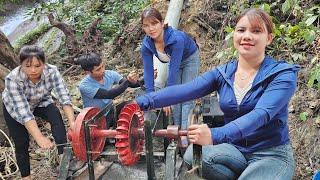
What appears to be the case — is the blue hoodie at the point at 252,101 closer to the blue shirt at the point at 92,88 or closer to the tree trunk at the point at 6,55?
the blue shirt at the point at 92,88

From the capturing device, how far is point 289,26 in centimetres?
511

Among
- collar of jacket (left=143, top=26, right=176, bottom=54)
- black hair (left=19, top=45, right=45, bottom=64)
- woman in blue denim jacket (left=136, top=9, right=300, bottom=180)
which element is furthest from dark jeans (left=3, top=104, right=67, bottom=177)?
woman in blue denim jacket (left=136, top=9, right=300, bottom=180)

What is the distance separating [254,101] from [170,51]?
1.99m

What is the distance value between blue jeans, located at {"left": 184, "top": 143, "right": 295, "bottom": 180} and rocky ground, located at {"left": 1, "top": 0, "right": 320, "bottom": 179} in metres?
1.38

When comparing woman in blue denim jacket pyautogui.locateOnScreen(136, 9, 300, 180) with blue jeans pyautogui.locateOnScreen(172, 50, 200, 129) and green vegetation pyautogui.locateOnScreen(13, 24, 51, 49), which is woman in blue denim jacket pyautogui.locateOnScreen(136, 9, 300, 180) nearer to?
blue jeans pyautogui.locateOnScreen(172, 50, 200, 129)

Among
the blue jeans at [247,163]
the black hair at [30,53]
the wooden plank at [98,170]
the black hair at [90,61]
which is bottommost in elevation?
the wooden plank at [98,170]

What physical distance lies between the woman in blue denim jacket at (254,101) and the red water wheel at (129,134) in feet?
1.02

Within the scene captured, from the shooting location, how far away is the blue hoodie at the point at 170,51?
4.16 meters

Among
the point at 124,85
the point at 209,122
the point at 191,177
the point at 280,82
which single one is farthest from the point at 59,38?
the point at 280,82

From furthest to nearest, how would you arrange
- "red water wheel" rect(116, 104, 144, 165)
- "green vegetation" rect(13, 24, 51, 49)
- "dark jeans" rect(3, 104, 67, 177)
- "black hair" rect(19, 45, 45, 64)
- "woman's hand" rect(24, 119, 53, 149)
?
1. "green vegetation" rect(13, 24, 51, 49)
2. "dark jeans" rect(3, 104, 67, 177)
3. "black hair" rect(19, 45, 45, 64)
4. "woman's hand" rect(24, 119, 53, 149)
5. "red water wheel" rect(116, 104, 144, 165)

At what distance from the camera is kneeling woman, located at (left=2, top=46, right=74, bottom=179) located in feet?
12.3

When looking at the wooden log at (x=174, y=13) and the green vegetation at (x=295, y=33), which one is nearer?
the green vegetation at (x=295, y=33)

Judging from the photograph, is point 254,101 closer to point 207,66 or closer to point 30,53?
point 30,53

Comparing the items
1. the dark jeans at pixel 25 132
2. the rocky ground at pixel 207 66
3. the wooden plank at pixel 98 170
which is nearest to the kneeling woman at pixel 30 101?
the dark jeans at pixel 25 132
